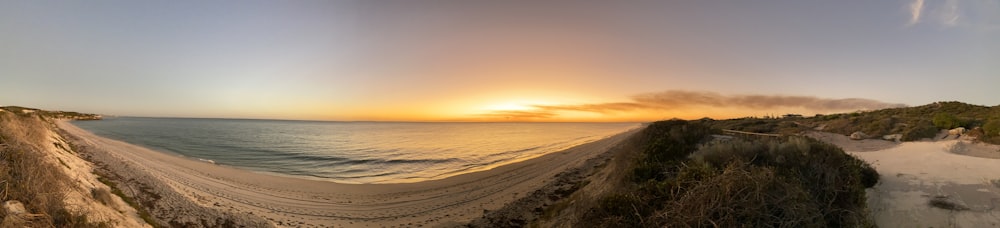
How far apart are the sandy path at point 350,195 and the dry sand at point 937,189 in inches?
404

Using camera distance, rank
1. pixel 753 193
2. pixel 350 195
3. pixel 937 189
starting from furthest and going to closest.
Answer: pixel 350 195 < pixel 937 189 < pixel 753 193

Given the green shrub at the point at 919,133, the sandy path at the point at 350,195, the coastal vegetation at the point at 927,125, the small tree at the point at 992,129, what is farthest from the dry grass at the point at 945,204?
the green shrub at the point at 919,133

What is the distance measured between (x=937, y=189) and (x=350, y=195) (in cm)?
1837

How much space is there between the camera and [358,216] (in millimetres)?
13805

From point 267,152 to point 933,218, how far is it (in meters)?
40.7

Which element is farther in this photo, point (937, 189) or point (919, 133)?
point (919, 133)

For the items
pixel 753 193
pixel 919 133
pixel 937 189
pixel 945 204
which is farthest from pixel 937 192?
pixel 919 133

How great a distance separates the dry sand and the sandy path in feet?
33.6

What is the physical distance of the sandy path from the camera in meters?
13.4

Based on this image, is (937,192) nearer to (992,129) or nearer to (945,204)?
(945,204)

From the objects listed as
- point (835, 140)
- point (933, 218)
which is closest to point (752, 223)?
point (933, 218)

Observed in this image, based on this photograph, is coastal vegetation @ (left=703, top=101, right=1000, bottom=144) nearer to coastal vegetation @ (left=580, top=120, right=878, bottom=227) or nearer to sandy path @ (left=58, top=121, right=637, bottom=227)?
coastal vegetation @ (left=580, top=120, right=878, bottom=227)

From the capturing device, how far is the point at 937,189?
314 inches

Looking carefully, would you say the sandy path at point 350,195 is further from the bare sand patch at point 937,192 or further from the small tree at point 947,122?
the small tree at point 947,122
